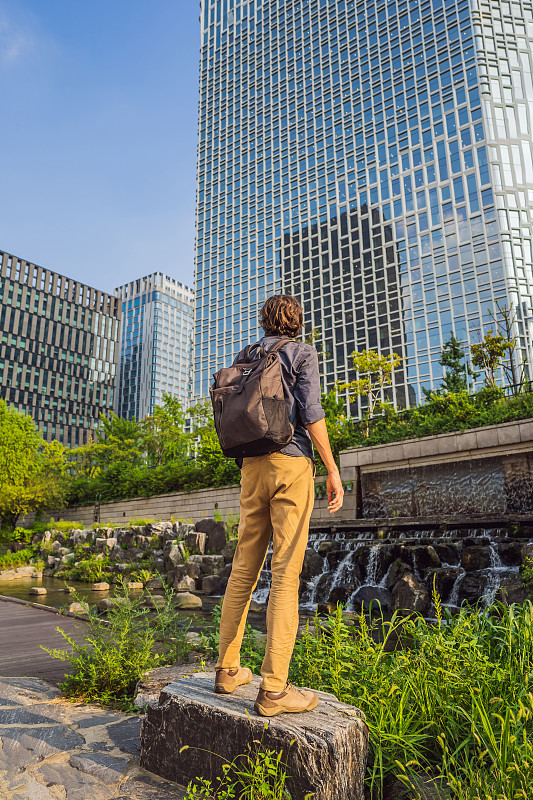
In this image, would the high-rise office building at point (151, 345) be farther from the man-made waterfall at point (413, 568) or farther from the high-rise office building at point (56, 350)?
the man-made waterfall at point (413, 568)

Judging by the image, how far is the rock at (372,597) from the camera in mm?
9055

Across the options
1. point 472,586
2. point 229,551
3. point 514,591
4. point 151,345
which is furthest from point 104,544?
point 151,345

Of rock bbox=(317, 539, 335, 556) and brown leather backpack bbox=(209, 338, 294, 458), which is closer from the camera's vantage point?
brown leather backpack bbox=(209, 338, 294, 458)

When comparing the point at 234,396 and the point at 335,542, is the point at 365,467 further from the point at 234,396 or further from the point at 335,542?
the point at 234,396

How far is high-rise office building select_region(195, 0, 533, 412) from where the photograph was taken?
51156 mm

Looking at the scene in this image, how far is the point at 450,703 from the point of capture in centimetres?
246

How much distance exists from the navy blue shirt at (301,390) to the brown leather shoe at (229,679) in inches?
45.5

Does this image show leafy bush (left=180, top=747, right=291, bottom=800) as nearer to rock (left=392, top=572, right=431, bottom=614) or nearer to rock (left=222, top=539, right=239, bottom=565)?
rock (left=392, top=572, right=431, bottom=614)

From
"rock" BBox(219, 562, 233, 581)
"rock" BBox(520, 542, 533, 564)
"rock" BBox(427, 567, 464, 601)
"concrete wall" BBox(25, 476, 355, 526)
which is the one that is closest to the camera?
"rock" BBox(520, 542, 533, 564)

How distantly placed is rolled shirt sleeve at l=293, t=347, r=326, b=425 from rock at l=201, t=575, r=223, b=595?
1111 centimetres

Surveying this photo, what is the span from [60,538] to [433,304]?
4298 cm

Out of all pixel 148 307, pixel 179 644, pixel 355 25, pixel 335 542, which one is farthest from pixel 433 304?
pixel 148 307

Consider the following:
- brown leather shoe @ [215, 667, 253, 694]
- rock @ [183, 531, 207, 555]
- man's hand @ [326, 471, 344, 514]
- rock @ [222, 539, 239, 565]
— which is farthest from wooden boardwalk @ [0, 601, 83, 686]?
rock @ [183, 531, 207, 555]

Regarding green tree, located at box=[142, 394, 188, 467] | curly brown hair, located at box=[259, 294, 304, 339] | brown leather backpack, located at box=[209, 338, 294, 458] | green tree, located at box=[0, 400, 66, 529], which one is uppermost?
green tree, located at box=[142, 394, 188, 467]
